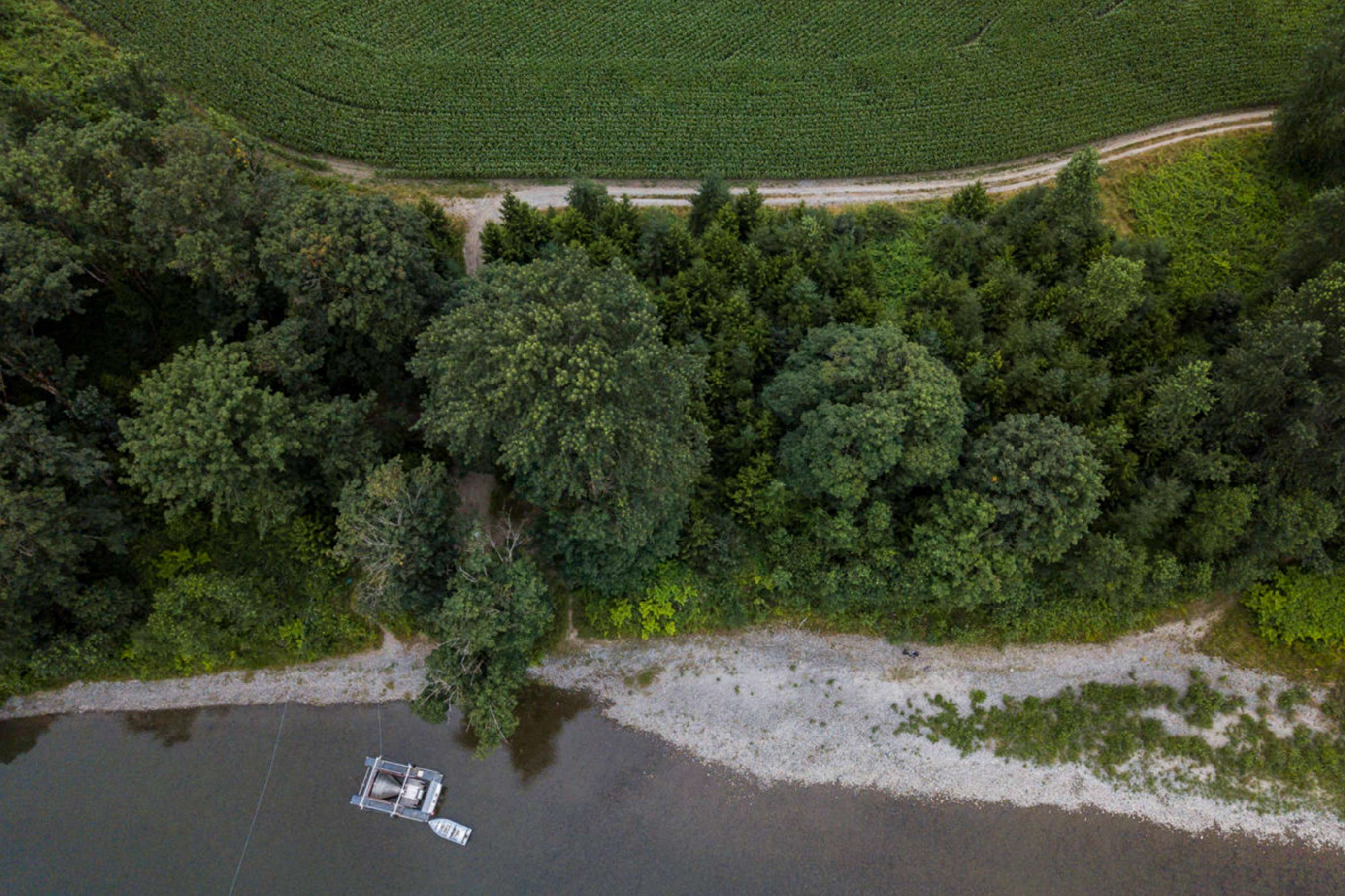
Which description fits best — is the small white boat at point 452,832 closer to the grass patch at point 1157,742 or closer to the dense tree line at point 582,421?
the dense tree line at point 582,421

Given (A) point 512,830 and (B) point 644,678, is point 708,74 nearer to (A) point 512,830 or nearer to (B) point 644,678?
(B) point 644,678

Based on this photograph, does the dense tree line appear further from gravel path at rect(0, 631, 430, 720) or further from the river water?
the river water

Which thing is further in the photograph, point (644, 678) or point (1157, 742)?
point (644, 678)

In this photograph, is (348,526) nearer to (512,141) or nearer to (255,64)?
(512,141)

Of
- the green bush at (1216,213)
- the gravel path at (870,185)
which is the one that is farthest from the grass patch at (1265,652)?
the gravel path at (870,185)

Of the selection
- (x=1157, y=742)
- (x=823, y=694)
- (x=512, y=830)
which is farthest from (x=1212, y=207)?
(x=512, y=830)

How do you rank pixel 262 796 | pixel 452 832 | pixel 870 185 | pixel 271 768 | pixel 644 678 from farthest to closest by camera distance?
pixel 870 185, pixel 644 678, pixel 271 768, pixel 262 796, pixel 452 832
